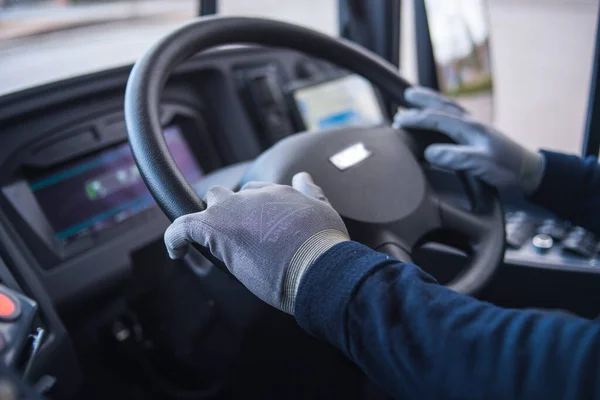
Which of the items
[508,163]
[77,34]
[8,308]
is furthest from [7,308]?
[77,34]

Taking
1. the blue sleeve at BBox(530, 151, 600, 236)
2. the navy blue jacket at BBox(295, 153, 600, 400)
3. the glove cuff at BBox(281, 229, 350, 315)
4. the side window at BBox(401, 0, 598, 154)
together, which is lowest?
the side window at BBox(401, 0, 598, 154)

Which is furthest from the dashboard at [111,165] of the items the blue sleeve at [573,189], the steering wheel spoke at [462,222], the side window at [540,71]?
the side window at [540,71]

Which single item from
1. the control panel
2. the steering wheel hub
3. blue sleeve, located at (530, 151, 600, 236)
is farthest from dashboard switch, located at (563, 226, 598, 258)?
the steering wheel hub

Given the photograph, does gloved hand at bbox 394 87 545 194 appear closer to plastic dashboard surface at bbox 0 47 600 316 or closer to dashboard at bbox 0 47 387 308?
dashboard at bbox 0 47 387 308

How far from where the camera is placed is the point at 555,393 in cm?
48

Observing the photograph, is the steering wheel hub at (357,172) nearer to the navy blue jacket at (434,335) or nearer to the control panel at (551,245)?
the navy blue jacket at (434,335)

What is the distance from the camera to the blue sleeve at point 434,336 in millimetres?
490

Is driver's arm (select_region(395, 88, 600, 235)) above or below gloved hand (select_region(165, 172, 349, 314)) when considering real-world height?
below

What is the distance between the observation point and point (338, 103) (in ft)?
4.79

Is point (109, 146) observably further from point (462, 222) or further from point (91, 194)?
point (462, 222)

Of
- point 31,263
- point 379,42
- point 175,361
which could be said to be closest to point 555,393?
point 31,263

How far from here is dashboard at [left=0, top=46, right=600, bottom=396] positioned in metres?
0.88

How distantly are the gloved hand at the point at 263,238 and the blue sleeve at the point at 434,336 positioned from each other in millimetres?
22

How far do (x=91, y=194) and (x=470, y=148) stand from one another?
0.74m
